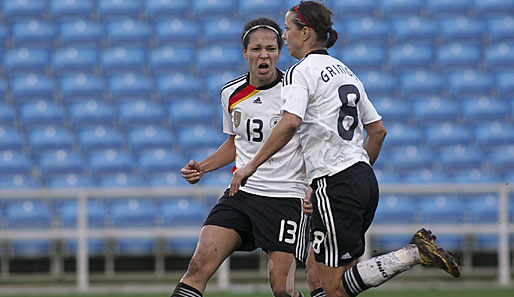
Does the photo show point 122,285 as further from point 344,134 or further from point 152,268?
point 344,134

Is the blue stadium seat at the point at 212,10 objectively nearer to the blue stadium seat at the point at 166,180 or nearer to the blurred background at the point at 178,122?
the blurred background at the point at 178,122

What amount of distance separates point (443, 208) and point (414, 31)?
419cm

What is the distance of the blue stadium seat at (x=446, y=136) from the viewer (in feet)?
40.3

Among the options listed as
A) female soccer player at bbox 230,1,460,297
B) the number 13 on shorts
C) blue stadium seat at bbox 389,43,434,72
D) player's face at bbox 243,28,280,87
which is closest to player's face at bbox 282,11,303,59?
female soccer player at bbox 230,1,460,297

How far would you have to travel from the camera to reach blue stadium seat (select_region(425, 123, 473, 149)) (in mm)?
12297

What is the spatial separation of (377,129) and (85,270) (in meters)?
5.59

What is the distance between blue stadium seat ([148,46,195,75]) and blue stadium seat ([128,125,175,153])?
1492 millimetres

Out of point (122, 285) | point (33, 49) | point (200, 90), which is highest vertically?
point (33, 49)

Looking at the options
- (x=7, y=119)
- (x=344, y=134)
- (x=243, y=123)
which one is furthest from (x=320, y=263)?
(x=7, y=119)

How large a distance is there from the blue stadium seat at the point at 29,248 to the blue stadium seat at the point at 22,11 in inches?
208

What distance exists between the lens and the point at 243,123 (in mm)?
5590

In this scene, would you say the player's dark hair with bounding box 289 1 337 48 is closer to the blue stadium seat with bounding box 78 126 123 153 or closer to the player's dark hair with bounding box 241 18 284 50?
the player's dark hair with bounding box 241 18 284 50

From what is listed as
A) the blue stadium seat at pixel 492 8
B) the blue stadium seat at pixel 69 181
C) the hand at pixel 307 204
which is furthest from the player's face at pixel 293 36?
the blue stadium seat at pixel 492 8

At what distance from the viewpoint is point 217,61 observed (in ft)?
44.3
